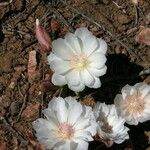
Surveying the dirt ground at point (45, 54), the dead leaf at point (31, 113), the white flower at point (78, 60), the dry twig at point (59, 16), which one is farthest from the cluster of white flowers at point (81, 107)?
the dry twig at point (59, 16)

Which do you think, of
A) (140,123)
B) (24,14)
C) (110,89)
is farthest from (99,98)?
(24,14)

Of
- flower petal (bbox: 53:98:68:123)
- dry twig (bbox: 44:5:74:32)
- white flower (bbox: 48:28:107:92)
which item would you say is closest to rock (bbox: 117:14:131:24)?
dry twig (bbox: 44:5:74:32)

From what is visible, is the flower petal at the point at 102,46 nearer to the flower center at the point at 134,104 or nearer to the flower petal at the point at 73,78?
the flower petal at the point at 73,78

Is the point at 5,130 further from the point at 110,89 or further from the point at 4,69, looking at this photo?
the point at 110,89

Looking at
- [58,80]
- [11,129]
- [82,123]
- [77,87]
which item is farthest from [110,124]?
[11,129]

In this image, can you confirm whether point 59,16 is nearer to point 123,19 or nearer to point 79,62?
point 123,19

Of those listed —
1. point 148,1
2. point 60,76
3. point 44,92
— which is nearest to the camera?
point 60,76
